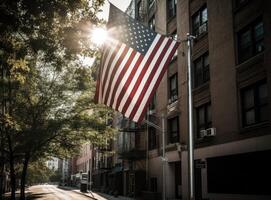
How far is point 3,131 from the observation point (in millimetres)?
32906

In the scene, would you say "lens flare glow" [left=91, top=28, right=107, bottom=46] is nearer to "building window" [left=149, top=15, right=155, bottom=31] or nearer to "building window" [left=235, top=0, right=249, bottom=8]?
"building window" [left=235, top=0, right=249, bottom=8]

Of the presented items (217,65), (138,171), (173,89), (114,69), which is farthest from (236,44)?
(138,171)

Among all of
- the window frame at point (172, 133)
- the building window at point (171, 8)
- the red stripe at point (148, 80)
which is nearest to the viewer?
the red stripe at point (148, 80)

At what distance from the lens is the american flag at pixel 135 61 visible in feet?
33.9

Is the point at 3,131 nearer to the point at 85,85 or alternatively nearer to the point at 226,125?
the point at 85,85

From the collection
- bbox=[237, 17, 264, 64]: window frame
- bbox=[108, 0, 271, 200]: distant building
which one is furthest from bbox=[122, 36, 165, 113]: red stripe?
bbox=[237, 17, 264, 64]: window frame

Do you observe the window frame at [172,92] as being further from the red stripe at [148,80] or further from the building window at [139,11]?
the red stripe at [148,80]

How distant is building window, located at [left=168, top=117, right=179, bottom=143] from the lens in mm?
31922

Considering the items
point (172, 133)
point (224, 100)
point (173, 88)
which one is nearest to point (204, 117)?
point (224, 100)

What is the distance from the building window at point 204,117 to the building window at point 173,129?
193 inches

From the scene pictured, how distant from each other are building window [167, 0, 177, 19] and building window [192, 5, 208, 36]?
5.09 m

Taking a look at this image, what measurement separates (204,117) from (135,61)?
54.5 feet

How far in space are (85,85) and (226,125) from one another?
620 inches

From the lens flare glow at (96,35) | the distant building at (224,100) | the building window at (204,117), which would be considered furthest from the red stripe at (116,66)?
the building window at (204,117)
